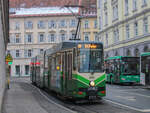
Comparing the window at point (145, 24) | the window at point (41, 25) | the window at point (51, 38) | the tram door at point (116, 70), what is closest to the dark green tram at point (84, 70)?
the tram door at point (116, 70)

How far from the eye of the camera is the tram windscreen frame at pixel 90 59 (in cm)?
1558

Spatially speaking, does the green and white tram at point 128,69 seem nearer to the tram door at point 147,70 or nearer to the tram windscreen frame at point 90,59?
the tram door at point 147,70

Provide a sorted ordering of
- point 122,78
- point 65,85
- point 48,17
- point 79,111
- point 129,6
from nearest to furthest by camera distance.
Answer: point 79,111 → point 65,85 → point 122,78 → point 129,6 → point 48,17

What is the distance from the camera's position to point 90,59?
15.7m

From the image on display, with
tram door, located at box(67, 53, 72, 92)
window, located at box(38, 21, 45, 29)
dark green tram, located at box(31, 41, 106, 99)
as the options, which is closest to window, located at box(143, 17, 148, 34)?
dark green tram, located at box(31, 41, 106, 99)

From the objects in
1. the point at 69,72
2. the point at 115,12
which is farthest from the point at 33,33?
the point at 69,72

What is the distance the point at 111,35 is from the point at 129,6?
340 inches

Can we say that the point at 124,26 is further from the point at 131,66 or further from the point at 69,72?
the point at 69,72

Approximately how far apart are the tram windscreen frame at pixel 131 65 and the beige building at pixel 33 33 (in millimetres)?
46304

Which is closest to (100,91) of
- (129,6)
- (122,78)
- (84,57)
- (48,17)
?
(84,57)

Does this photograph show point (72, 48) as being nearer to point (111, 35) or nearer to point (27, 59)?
point (111, 35)

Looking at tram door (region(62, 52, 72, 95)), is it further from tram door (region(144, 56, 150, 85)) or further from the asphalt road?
tram door (region(144, 56, 150, 85))

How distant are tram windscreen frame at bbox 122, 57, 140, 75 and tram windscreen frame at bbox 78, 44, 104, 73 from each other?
55.5 feet

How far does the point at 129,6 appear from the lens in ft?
151
